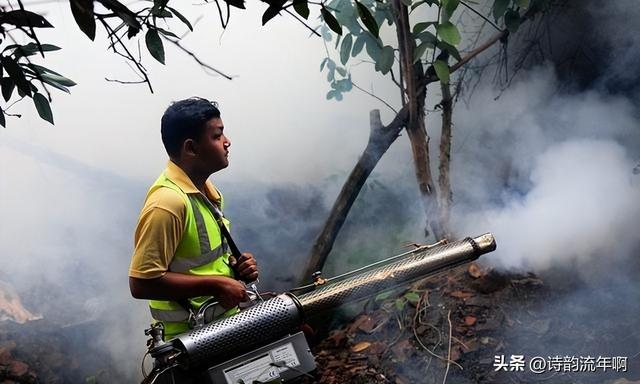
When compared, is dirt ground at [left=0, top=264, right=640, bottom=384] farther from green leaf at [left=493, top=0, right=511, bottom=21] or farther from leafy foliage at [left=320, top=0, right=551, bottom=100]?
green leaf at [left=493, top=0, right=511, bottom=21]

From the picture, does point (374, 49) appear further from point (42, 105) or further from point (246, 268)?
point (42, 105)

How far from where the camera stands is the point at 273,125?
18.7 feet

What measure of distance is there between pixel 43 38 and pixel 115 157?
3.11ft

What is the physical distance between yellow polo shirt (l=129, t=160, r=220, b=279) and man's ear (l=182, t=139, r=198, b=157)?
0.97 feet

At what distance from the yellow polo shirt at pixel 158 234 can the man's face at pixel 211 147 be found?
31cm

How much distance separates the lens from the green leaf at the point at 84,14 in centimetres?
172

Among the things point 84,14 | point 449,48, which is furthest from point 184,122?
point 449,48

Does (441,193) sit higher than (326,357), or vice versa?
(441,193)

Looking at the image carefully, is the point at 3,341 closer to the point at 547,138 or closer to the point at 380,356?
the point at 380,356

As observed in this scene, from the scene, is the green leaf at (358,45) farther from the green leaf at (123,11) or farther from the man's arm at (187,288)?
the green leaf at (123,11)

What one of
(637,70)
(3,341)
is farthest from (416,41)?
(3,341)

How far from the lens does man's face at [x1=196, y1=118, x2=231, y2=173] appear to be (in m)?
3.46

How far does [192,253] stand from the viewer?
3.27 metres

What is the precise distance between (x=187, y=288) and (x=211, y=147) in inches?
27.3
